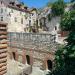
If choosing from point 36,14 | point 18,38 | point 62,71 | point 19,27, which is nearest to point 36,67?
point 18,38

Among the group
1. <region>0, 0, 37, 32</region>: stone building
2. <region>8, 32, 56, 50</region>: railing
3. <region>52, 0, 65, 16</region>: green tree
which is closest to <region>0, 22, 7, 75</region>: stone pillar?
<region>8, 32, 56, 50</region>: railing

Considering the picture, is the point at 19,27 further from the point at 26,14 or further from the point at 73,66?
the point at 73,66

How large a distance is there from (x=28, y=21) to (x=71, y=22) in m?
40.0

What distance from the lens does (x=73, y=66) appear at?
30.2 ft

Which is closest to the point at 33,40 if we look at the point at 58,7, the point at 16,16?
the point at 58,7

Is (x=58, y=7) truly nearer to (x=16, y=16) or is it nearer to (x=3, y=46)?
Answer: (x=16, y=16)

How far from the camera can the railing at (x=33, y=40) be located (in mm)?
22528

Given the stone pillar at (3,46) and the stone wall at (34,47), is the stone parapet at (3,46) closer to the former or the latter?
the stone pillar at (3,46)

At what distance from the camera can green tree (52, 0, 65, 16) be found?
41.2 m

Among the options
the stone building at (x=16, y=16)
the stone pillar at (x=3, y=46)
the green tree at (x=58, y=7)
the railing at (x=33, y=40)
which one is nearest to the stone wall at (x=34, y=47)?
the railing at (x=33, y=40)

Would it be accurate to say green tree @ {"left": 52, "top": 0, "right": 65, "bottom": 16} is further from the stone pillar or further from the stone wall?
the stone pillar

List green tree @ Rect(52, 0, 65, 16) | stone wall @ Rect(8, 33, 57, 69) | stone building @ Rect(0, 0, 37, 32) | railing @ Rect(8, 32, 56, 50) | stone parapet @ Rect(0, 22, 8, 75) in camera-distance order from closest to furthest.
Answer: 1. stone parapet @ Rect(0, 22, 8, 75)
2. stone wall @ Rect(8, 33, 57, 69)
3. railing @ Rect(8, 32, 56, 50)
4. green tree @ Rect(52, 0, 65, 16)
5. stone building @ Rect(0, 0, 37, 32)

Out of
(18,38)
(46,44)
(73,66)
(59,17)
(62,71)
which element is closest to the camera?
(73,66)

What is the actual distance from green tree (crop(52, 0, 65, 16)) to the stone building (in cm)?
872
